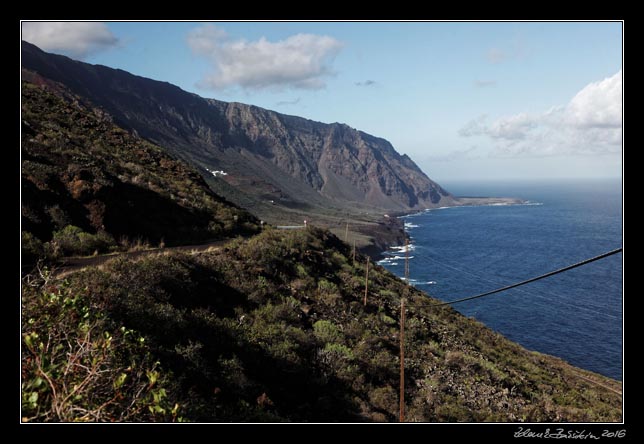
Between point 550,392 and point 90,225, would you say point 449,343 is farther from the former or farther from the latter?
point 90,225

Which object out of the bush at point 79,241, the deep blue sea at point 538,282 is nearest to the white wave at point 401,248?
the deep blue sea at point 538,282

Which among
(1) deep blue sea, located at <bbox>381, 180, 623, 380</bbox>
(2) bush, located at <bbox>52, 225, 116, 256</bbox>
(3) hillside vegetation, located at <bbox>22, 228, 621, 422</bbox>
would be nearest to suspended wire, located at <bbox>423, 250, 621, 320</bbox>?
(1) deep blue sea, located at <bbox>381, 180, 623, 380</bbox>

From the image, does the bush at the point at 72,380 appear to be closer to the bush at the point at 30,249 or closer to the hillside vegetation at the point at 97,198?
the bush at the point at 30,249

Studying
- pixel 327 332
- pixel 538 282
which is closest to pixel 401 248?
pixel 538 282

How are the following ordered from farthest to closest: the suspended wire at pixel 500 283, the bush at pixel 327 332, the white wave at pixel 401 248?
the white wave at pixel 401 248
the suspended wire at pixel 500 283
the bush at pixel 327 332

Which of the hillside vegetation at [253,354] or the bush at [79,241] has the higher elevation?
the bush at [79,241]

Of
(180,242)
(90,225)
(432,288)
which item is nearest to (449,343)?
(180,242)

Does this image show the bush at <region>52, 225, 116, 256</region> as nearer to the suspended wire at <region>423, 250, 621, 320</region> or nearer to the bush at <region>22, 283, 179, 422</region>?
the bush at <region>22, 283, 179, 422</region>
